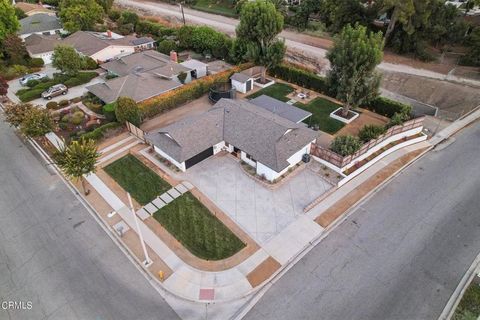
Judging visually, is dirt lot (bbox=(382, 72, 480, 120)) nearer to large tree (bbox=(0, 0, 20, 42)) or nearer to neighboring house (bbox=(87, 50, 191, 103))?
neighboring house (bbox=(87, 50, 191, 103))

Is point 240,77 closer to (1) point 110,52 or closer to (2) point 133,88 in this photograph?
(2) point 133,88

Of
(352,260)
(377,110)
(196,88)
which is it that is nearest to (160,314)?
(352,260)

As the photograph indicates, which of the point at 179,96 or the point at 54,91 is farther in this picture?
the point at 54,91

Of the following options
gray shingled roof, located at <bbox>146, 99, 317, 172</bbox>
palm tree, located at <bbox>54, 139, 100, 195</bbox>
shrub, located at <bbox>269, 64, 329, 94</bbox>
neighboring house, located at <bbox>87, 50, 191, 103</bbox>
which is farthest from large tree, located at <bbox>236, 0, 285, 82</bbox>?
palm tree, located at <bbox>54, 139, 100, 195</bbox>

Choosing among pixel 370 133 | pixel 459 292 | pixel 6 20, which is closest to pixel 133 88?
pixel 370 133

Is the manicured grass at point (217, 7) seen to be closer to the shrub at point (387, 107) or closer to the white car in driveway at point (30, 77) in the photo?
the white car in driveway at point (30, 77)

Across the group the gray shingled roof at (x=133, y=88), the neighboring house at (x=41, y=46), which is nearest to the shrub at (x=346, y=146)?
the gray shingled roof at (x=133, y=88)
